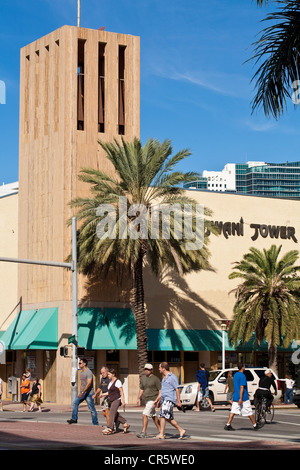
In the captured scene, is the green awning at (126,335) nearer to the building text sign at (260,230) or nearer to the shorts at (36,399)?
the shorts at (36,399)

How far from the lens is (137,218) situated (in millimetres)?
39688

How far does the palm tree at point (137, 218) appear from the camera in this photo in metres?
39.4

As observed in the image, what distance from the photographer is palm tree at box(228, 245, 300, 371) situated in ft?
138

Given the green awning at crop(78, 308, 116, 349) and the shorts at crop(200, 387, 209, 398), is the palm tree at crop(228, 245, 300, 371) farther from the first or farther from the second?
the shorts at crop(200, 387, 209, 398)

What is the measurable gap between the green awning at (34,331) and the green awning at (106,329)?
1387 millimetres

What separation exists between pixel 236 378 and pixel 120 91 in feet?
89.7

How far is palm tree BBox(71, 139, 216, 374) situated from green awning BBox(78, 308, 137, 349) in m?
2.11

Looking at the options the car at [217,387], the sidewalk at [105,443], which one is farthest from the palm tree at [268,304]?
the sidewalk at [105,443]

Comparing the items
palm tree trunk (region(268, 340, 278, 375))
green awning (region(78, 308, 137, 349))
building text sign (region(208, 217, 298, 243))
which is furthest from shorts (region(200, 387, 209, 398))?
building text sign (region(208, 217, 298, 243))

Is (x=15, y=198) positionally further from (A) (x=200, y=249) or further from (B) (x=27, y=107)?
(A) (x=200, y=249)

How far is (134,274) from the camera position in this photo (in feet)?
134

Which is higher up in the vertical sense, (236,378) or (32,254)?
(32,254)
